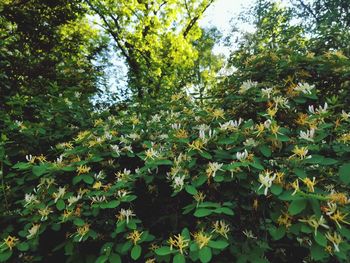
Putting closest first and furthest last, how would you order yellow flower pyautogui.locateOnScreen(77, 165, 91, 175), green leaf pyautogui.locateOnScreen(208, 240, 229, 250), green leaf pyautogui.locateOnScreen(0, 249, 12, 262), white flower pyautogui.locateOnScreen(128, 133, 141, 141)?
green leaf pyautogui.locateOnScreen(208, 240, 229, 250) < green leaf pyautogui.locateOnScreen(0, 249, 12, 262) < yellow flower pyautogui.locateOnScreen(77, 165, 91, 175) < white flower pyautogui.locateOnScreen(128, 133, 141, 141)

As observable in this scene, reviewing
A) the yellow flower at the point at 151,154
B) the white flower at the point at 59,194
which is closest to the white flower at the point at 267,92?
the yellow flower at the point at 151,154

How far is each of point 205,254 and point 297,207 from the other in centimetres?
53

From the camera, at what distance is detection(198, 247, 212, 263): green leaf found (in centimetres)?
169

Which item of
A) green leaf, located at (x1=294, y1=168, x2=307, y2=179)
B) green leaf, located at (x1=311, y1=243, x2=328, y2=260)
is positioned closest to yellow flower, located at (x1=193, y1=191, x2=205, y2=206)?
green leaf, located at (x1=294, y1=168, x2=307, y2=179)

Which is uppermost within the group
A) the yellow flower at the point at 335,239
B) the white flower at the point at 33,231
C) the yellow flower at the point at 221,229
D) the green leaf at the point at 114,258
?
the white flower at the point at 33,231

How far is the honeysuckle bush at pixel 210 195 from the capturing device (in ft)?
6.16

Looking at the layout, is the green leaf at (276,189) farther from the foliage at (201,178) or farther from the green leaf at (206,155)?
the green leaf at (206,155)

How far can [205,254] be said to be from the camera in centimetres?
173

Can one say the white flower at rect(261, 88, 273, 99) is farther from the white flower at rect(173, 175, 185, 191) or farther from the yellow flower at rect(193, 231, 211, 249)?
the yellow flower at rect(193, 231, 211, 249)

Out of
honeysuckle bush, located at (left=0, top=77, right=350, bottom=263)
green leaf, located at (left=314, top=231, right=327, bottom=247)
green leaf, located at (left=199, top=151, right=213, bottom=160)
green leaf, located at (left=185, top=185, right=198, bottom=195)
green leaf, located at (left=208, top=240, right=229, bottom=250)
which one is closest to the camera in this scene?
green leaf, located at (left=314, top=231, right=327, bottom=247)

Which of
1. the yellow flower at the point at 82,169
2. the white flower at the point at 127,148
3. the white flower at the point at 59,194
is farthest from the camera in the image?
the white flower at the point at 127,148

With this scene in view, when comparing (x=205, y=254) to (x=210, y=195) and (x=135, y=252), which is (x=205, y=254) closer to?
(x=135, y=252)

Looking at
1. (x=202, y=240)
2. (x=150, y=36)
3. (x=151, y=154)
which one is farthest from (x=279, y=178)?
(x=150, y=36)

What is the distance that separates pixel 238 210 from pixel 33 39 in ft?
25.1
